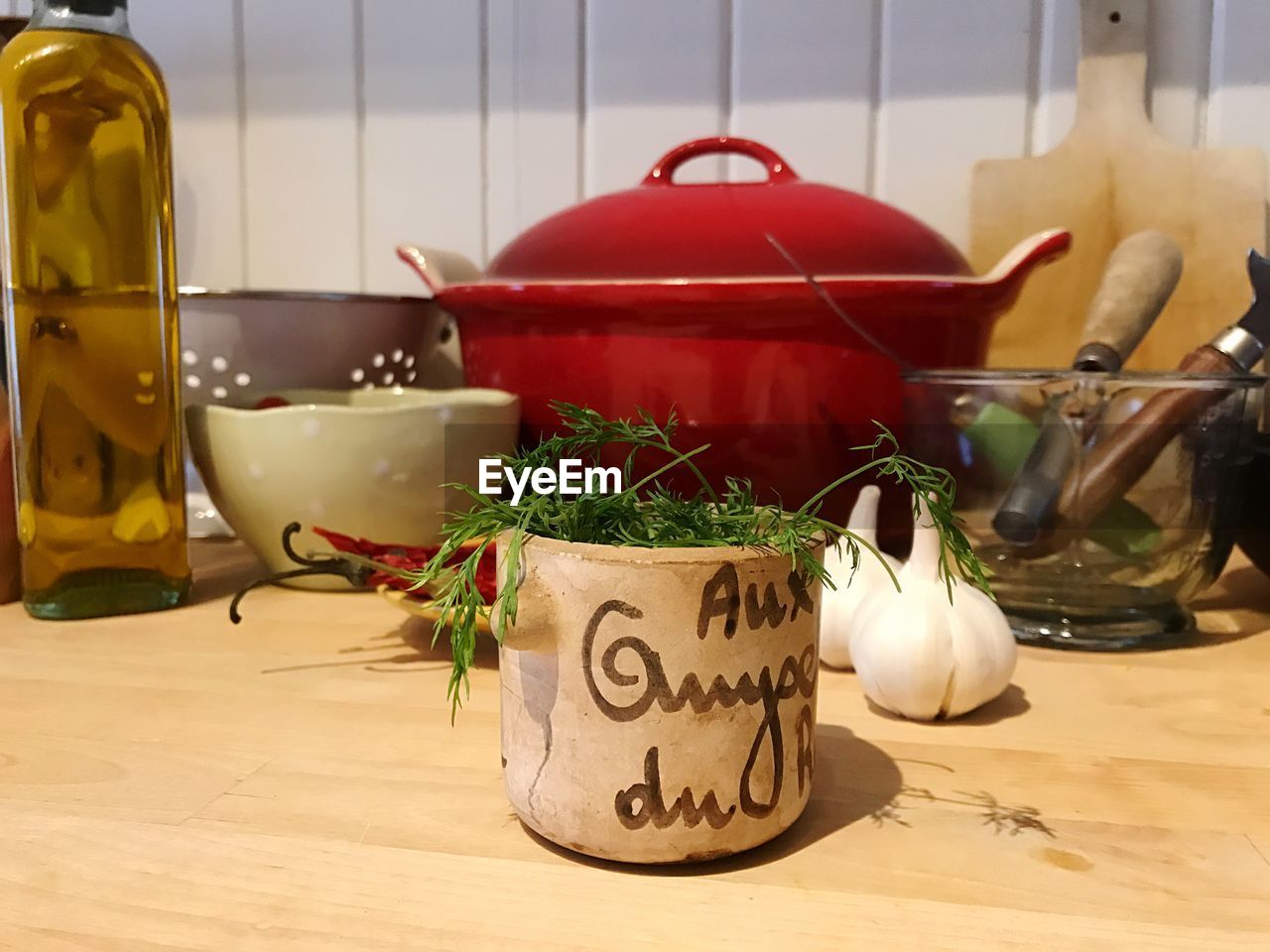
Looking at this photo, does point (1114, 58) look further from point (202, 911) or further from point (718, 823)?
point (202, 911)

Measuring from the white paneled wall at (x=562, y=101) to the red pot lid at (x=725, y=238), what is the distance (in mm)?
215

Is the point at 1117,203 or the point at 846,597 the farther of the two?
the point at 1117,203

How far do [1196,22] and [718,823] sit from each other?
879mm

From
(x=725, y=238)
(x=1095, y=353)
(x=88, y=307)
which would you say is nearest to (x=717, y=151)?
(x=725, y=238)

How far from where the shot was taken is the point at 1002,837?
0.37 meters

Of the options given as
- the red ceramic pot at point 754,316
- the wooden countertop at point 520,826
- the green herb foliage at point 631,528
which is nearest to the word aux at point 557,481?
the green herb foliage at point 631,528

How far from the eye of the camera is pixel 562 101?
0.98 meters

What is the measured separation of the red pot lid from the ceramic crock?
40 cm

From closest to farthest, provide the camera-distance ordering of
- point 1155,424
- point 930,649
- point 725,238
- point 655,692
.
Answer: point 655,692, point 930,649, point 1155,424, point 725,238

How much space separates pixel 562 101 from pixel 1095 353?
0.58 metres

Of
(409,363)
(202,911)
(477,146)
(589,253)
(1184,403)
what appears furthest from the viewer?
(477,146)

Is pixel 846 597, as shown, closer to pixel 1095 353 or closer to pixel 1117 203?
pixel 1095 353

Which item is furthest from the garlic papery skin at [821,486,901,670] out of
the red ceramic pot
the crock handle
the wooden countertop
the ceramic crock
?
the crock handle

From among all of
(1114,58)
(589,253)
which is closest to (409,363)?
(589,253)
